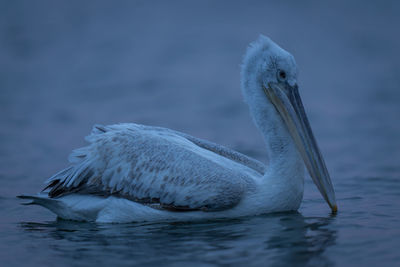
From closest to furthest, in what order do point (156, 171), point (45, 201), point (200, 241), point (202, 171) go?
point (200, 241)
point (202, 171)
point (156, 171)
point (45, 201)

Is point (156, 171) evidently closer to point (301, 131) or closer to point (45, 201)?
point (45, 201)

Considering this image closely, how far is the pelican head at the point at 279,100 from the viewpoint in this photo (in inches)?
221

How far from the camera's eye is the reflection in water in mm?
4562

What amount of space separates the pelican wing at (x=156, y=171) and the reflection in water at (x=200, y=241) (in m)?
0.26

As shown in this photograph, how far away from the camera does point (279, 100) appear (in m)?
5.82

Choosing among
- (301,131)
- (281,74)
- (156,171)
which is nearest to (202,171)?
(156,171)

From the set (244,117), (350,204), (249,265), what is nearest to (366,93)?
(244,117)

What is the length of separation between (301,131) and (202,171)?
958mm

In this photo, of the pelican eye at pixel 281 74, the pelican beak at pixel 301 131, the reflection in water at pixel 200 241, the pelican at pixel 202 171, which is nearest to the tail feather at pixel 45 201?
the pelican at pixel 202 171

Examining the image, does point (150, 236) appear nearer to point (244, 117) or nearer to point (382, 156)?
point (382, 156)

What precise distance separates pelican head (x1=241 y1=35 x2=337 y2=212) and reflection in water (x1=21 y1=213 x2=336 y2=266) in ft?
1.73

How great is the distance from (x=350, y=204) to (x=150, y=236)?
217 centimetres

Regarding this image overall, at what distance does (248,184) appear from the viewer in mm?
5586

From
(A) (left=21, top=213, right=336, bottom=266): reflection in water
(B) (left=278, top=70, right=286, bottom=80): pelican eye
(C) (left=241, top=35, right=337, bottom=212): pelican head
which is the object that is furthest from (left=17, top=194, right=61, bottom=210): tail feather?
(B) (left=278, top=70, right=286, bottom=80): pelican eye
